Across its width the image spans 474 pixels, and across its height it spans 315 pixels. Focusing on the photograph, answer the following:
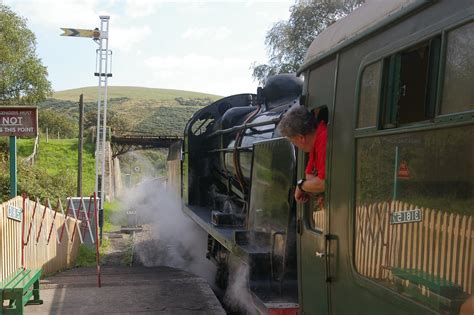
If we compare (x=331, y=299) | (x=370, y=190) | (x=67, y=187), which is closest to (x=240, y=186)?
(x=331, y=299)

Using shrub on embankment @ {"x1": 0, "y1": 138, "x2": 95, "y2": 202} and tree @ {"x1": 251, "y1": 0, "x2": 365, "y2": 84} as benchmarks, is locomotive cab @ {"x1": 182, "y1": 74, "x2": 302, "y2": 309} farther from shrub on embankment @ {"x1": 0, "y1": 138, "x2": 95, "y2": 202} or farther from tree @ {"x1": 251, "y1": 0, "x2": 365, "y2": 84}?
tree @ {"x1": 251, "y1": 0, "x2": 365, "y2": 84}

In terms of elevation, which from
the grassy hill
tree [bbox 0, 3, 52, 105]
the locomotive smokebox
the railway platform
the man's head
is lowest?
the railway platform

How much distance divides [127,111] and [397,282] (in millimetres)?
111810

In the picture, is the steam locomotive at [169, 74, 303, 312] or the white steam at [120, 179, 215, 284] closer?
the steam locomotive at [169, 74, 303, 312]

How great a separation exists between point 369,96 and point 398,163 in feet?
1.49

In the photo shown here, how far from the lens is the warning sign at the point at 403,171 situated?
2.16 m

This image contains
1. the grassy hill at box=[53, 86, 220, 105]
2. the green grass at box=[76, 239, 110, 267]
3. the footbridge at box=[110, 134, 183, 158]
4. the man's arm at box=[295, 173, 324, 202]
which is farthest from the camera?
the grassy hill at box=[53, 86, 220, 105]

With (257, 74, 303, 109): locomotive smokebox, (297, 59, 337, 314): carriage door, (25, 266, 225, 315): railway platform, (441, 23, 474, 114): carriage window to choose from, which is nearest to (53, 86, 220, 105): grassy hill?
(25, 266, 225, 315): railway platform

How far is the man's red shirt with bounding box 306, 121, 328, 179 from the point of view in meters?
3.11

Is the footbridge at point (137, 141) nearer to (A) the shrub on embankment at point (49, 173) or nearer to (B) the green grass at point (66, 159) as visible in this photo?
(B) the green grass at point (66, 159)

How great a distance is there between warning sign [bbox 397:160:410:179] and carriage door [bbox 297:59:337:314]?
81 cm

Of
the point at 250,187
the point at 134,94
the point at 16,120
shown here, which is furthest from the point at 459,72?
the point at 134,94

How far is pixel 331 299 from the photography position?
293cm

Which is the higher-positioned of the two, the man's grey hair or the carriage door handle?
the man's grey hair
